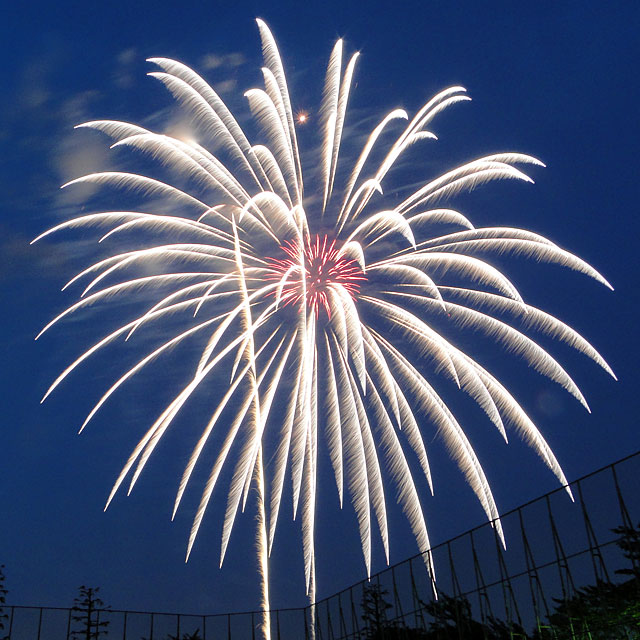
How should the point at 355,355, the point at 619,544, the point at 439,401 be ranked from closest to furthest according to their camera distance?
the point at 619,544 → the point at 355,355 → the point at 439,401

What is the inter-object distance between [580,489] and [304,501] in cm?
1073

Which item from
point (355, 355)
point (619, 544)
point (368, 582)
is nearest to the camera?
Answer: point (619, 544)

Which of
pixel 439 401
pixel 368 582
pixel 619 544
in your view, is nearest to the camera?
pixel 619 544

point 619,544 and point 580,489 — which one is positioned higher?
point 580,489

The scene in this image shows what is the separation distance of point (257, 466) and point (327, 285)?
6507mm

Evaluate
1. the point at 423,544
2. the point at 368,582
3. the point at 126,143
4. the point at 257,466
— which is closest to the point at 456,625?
the point at 423,544

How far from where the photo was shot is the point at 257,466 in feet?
106

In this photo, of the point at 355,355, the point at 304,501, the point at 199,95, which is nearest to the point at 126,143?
the point at 199,95

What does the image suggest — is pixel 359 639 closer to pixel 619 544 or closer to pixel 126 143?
pixel 619 544

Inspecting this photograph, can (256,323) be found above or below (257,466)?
above

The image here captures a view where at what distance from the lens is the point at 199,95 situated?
3194 cm

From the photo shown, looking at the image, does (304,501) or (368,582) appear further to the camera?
(368,582)

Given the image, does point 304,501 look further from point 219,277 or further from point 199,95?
point 199,95

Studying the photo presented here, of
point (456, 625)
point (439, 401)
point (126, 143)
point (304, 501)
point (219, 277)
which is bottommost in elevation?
point (456, 625)
